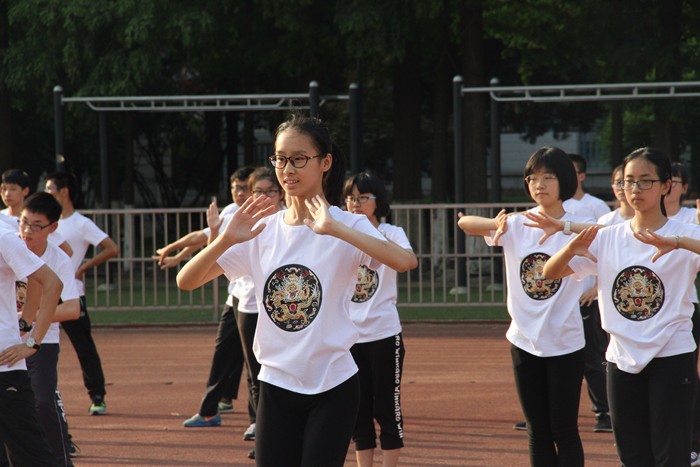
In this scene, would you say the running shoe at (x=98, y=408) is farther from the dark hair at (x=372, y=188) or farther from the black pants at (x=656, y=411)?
the black pants at (x=656, y=411)

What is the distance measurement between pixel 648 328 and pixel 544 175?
1199 millimetres

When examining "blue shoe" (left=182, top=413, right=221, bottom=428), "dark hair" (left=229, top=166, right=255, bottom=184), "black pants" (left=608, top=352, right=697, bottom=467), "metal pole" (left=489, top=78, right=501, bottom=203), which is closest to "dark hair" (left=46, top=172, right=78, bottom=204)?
"dark hair" (left=229, top=166, right=255, bottom=184)

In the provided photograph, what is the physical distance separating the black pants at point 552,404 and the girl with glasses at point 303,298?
175cm

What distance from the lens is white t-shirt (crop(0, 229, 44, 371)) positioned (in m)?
5.32

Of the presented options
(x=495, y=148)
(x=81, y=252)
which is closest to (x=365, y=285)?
(x=81, y=252)

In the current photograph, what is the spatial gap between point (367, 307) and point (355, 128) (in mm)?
8649

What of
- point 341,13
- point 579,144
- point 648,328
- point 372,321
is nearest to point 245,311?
point 372,321

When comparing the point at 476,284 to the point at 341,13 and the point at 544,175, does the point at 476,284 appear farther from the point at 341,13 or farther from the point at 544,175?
the point at 544,175

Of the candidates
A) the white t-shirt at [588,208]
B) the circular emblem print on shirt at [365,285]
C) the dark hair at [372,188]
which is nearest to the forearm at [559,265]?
the circular emblem print on shirt at [365,285]

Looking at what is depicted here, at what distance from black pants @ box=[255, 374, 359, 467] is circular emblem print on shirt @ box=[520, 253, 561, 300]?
1923 mm

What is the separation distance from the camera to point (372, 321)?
6.62 metres

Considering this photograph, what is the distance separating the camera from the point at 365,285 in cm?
666

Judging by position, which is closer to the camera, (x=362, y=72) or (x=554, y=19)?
(x=554, y=19)

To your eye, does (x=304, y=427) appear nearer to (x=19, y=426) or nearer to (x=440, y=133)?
(x=19, y=426)
